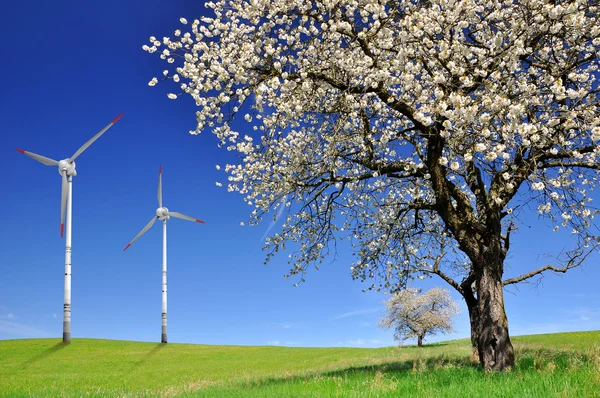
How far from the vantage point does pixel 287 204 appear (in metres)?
15.3

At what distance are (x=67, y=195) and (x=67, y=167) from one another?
3111 millimetres

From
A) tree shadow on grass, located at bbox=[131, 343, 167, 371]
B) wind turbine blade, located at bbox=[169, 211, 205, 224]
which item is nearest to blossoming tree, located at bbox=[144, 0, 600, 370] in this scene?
tree shadow on grass, located at bbox=[131, 343, 167, 371]

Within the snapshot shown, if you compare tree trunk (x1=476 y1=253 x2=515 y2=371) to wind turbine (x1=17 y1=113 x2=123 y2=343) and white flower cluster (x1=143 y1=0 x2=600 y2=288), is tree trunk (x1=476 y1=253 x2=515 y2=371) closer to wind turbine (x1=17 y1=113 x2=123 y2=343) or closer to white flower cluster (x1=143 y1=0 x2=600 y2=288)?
white flower cluster (x1=143 y1=0 x2=600 y2=288)

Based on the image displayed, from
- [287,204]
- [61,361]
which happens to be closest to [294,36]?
[287,204]

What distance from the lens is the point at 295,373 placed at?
17172mm

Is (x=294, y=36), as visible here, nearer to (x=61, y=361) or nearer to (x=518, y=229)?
(x=518, y=229)

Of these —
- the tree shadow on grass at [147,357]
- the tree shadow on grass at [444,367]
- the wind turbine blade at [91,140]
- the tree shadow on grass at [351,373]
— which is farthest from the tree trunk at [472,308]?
the wind turbine blade at [91,140]

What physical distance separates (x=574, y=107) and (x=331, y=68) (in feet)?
18.2

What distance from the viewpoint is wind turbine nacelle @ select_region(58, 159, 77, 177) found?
40156 millimetres

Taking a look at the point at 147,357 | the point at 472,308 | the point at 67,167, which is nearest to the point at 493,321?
the point at 472,308

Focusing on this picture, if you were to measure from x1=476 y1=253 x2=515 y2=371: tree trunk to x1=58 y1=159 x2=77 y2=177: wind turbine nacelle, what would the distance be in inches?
1446

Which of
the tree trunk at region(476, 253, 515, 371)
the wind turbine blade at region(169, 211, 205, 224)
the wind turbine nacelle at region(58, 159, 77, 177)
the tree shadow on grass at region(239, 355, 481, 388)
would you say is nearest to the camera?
the tree trunk at region(476, 253, 515, 371)

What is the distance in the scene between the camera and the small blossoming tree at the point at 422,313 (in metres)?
48.1

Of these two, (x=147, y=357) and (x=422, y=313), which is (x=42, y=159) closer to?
(x=147, y=357)
